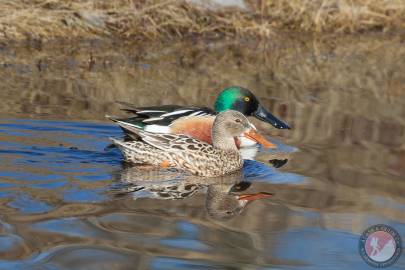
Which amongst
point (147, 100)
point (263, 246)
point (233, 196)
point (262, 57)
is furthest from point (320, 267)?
point (262, 57)

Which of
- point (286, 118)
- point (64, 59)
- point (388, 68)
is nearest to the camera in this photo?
point (286, 118)

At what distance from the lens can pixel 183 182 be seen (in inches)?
299

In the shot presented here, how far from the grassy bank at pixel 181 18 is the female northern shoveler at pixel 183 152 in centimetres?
478

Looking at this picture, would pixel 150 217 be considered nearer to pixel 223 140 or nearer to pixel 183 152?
pixel 183 152

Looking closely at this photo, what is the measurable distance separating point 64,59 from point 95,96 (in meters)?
1.76

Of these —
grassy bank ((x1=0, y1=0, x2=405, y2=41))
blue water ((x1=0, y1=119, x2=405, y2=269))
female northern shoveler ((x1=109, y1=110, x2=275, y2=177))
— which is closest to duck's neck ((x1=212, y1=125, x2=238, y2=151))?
female northern shoveler ((x1=109, y1=110, x2=275, y2=177))

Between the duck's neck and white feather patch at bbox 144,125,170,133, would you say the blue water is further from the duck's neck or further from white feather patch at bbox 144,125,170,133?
white feather patch at bbox 144,125,170,133

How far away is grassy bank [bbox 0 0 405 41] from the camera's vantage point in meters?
12.5

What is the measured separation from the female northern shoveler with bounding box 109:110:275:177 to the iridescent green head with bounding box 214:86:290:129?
1.10 m

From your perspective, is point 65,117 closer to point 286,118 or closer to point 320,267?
point 286,118

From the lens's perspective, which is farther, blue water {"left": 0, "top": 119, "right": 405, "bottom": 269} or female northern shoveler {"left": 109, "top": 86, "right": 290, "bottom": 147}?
female northern shoveler {"left": 109, "top": 86, "right": 290, "bottom": 147}

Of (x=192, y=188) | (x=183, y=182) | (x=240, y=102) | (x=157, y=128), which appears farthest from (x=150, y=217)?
(x=240, y=102)

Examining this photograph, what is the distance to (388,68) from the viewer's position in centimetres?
1311

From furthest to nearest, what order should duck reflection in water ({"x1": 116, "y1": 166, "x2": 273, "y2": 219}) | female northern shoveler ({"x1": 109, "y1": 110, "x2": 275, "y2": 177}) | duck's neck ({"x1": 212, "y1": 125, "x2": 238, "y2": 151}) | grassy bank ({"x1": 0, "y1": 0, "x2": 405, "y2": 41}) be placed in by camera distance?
grassy bank ({"x1": 0, "y1": 0, "x2": 405, "y2": 41})
duck's neck ({"x1": 212, "y1": 125, "x2": 238, "y2": 151})
female northern shoveler ({"x1": 109, "y1": 110, "x2": 275, "y2": 177})
duck reflection in water ({"x1": 116, "y1": 166, "x2": 273, "y2": 219})
